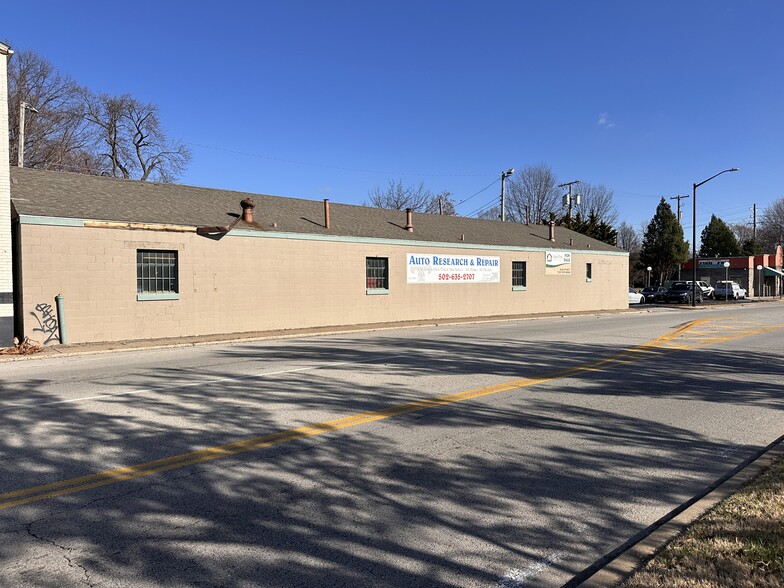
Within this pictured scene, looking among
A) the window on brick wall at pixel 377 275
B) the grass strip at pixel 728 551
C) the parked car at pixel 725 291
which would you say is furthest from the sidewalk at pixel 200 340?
the parked car at pixel 725 291

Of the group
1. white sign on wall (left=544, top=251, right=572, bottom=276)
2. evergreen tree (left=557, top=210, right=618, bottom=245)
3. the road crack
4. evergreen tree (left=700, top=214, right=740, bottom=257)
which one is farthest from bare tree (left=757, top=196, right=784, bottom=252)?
the road crack

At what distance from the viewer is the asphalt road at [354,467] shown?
3.45 m

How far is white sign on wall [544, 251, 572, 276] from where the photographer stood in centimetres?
2962

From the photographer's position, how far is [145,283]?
54.5 ft

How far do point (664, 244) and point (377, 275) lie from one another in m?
52.3

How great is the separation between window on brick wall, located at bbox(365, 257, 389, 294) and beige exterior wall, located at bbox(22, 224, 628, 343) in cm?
22

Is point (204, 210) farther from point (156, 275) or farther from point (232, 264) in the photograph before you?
point (156, 275)

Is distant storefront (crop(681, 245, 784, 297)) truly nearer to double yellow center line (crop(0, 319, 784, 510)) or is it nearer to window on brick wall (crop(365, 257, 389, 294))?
window on brick wall (crop(365, 257, 389, 294))

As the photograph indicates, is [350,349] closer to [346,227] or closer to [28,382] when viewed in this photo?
[28,382]

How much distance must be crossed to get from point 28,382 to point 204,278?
8.42m

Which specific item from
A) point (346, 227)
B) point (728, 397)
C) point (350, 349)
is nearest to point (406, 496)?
point (728, 397)

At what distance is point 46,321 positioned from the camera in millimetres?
14688

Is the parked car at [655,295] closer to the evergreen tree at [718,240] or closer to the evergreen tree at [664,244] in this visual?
the evergreen tree at [664,244]

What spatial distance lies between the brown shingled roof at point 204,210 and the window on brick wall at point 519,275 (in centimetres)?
112
